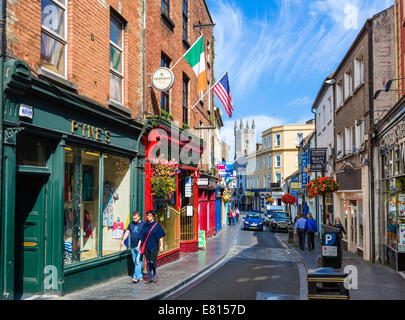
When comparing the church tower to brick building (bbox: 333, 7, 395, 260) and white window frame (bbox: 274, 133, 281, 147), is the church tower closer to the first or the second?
white window frame (bbox: 274, 133, 281, 147)

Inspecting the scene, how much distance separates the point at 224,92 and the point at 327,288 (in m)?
13.7

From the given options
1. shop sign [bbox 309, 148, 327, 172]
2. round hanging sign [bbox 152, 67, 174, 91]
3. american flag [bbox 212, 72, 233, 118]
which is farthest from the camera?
shop sign [bbox 309, 148, 327, 172]

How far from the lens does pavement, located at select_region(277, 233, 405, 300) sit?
975cm

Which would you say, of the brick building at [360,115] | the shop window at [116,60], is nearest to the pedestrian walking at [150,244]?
the shop window at [116,60]

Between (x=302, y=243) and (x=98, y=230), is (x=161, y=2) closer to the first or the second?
(x=98, y=230)

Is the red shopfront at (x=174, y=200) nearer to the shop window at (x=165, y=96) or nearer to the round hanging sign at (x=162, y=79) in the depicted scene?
the shop window at (x=165, y=96)

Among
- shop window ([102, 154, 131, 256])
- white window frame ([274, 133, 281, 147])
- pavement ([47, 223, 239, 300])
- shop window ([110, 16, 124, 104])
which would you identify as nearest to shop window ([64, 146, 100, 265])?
shop window ([102, 154, 131, 256])

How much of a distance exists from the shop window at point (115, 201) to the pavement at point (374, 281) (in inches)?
202

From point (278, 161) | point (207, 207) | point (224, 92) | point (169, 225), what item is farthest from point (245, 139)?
point (169, 225)

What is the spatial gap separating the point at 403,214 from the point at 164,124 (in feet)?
26.5

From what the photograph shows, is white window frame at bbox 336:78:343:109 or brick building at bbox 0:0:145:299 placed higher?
white window frame at bbox 336:78:343:109

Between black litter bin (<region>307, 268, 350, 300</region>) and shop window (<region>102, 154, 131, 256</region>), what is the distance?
19.2 feet

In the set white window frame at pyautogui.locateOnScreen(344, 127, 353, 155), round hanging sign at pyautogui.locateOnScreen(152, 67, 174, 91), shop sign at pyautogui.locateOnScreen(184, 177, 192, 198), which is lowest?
shop sign at pyautogui.locateOnScreen(184, 177, 192, 198)

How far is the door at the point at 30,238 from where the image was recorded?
8.47 meters
